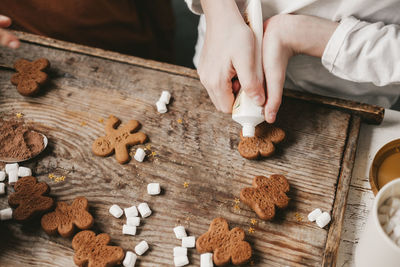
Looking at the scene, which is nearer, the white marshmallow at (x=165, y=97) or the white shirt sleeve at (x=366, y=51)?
the white shirt sleeve at (x=366, y=51)

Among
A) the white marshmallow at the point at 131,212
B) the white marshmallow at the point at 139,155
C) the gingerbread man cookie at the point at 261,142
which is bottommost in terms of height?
the white marshmallow at the point at 131,212

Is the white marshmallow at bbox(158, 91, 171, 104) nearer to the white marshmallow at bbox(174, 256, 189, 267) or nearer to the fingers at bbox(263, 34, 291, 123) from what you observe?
the fingers at bbox(263, 34, 291, 123)

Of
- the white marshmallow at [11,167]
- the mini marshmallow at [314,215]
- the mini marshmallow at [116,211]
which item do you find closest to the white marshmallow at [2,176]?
the white marshmallow at [11,167]

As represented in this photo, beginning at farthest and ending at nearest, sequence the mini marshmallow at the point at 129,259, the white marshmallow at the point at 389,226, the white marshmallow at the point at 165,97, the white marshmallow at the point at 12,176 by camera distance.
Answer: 1. the white marshmallow at the point at 165,97
2. the white marshmallow at the point at 12,176
3. the mini marshmallow at the point at 129,259
4. the white marshmallow at the point at 389,226

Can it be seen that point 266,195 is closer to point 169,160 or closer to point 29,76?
point 169,160

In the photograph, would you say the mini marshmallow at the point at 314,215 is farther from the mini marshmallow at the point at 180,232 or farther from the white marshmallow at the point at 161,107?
the white marshmallow at the point at 161,107

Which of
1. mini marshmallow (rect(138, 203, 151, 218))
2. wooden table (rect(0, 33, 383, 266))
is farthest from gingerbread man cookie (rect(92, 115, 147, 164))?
mini marshmallow (rect(138, 203, 151, 218))

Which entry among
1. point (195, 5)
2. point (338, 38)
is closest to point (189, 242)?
point (338, 38)
